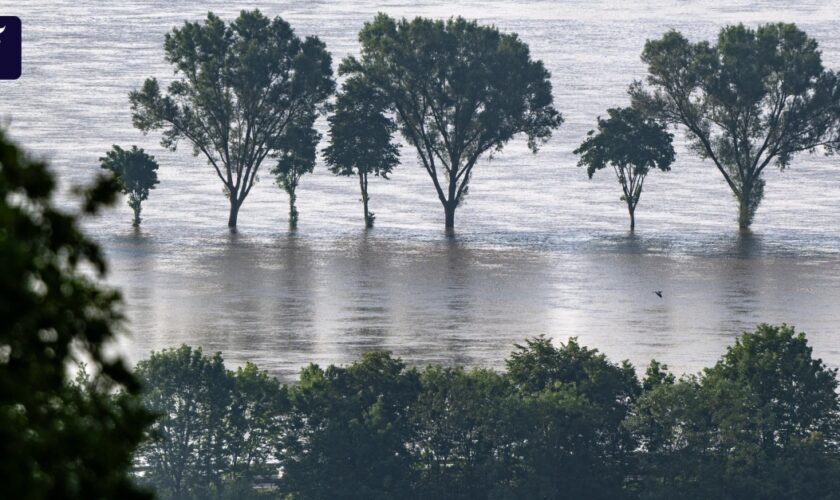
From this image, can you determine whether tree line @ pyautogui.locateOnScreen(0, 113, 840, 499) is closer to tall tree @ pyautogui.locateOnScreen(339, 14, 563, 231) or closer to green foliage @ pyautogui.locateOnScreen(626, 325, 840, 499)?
green foliage @ pyautogui.locateOnScreen(626, 325, 840, 499)

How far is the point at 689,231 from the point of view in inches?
5950

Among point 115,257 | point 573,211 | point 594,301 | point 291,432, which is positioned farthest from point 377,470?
point 573,211

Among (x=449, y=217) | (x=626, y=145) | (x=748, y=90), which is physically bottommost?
(x=449, y=217)

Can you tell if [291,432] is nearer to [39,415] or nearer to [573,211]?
[39,415]

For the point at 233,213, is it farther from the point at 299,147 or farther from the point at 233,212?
the point at 299,147

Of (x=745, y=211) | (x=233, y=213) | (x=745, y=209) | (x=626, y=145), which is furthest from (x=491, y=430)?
(x=233, y=213)

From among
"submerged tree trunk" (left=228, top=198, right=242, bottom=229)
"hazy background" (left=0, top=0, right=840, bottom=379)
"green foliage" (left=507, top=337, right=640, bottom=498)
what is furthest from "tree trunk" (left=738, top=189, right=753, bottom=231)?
"green foliage" (left=507, top=337, right=640, bottom=498)

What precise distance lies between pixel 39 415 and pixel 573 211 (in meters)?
159

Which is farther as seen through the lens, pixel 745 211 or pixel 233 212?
pixel 233 212

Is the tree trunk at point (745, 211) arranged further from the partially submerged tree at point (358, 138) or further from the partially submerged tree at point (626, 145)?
the partially submerged tree at point (358, 138)

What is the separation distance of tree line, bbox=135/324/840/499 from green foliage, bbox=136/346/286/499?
71mm

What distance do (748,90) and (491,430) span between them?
189 feet

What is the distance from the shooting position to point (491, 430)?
3246 inches

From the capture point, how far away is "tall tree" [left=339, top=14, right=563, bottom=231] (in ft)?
449
